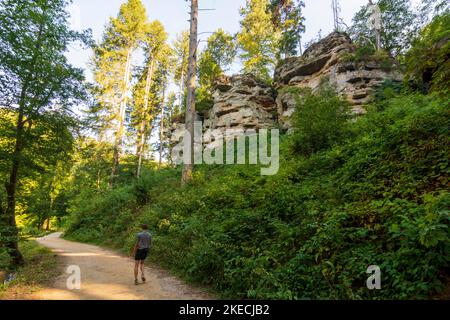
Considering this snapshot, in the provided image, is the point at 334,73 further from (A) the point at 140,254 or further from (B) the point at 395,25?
(A) the point at 140,254

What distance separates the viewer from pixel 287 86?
20016mm

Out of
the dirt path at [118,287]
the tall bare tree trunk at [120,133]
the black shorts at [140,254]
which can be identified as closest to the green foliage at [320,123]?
the dirt path at [118,287]

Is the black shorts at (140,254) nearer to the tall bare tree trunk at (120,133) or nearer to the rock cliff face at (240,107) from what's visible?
the rock cliff face at (240,107)

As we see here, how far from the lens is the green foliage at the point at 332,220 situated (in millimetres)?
4246

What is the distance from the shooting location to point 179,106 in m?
31.4

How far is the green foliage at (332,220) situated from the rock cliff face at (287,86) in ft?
20.1

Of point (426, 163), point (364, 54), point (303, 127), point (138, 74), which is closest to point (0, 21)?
point (303, 127)

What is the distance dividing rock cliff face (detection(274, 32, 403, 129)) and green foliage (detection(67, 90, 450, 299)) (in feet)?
17.6

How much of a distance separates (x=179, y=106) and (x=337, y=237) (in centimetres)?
2864

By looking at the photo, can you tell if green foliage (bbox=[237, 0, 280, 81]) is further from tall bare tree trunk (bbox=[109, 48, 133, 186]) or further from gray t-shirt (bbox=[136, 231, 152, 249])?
gray t-shirt (bbox=[136, 231, 152, 249])

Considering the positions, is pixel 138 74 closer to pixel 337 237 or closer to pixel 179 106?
pixel 179 106

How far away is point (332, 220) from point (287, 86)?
1631 cm

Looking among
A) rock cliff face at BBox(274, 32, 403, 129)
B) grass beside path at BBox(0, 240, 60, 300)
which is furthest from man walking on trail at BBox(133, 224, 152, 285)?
rock cliff face at BBox(274, 32, 403, 129)

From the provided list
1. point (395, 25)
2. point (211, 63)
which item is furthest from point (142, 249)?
point (395, 25)
